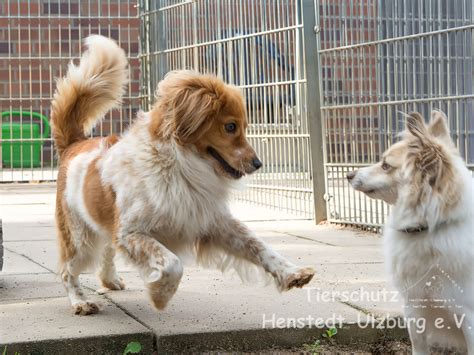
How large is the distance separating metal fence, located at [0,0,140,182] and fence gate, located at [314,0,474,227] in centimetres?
572

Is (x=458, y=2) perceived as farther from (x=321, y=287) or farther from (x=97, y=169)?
(x=97, y=169)

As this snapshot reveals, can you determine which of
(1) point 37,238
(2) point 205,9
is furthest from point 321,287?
(2) point 205,9

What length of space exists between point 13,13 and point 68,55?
1057 millimetres

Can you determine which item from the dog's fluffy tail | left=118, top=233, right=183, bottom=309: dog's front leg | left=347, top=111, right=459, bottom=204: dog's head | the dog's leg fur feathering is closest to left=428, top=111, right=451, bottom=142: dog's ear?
left=347, top=111, right=459, bottom=204: dog's head

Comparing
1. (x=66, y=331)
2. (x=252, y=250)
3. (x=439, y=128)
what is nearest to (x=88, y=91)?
(x=252, y=250)

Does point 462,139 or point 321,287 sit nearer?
point 321,287

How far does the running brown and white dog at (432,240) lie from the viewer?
3.56 meters

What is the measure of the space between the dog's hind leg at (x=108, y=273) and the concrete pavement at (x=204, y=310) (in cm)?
7

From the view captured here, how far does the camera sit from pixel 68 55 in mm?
13141

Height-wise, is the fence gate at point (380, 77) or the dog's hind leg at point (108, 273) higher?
the fence gate at point (380, 77)

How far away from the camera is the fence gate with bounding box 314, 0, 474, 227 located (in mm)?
6395

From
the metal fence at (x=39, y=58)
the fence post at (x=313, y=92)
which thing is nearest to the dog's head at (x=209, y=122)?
the fence post at (x=313, y=92)

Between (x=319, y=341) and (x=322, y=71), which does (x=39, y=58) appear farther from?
(x=319, y=341)

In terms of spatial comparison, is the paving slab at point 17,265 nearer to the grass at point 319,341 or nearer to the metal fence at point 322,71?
the grass at point 319,341
